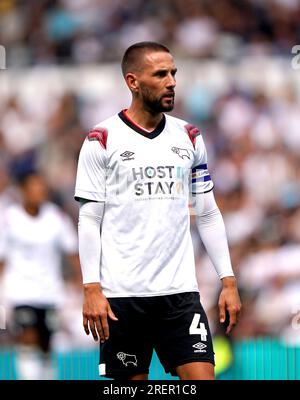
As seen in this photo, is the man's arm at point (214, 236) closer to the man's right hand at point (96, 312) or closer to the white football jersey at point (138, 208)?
the white football jersey at point (138, 208)

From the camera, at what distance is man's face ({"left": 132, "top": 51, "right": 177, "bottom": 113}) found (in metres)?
6.21

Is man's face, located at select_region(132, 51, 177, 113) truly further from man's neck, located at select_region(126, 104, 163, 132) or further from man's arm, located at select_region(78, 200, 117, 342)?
man's arm, located at select_region(78, 200, 117, 342)

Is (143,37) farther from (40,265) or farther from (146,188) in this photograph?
(146,188)

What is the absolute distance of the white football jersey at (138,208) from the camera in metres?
6.18

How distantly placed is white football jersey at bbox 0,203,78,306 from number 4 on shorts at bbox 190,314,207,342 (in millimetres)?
4511

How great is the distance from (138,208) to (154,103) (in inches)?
22.3

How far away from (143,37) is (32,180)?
547 centimetres

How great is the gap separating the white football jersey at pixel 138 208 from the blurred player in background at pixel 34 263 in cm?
430

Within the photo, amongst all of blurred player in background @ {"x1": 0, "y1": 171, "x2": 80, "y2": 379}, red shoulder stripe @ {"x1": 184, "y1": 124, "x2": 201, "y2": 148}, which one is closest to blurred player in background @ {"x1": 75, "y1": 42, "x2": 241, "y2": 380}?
red shoulder stripe @ {"x1": 184, "y1": 124, "x2": 201, "y2": 148}

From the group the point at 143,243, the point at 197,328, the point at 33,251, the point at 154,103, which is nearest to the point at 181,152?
the point at 154,103

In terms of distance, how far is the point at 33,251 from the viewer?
1062 cm

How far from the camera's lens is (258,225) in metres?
13.0

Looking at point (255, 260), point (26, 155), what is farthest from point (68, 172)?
point (255, 260)

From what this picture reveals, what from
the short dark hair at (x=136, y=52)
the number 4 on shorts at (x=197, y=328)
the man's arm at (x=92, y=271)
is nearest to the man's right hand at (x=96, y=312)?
the man's arm at (x=92, y=271)
